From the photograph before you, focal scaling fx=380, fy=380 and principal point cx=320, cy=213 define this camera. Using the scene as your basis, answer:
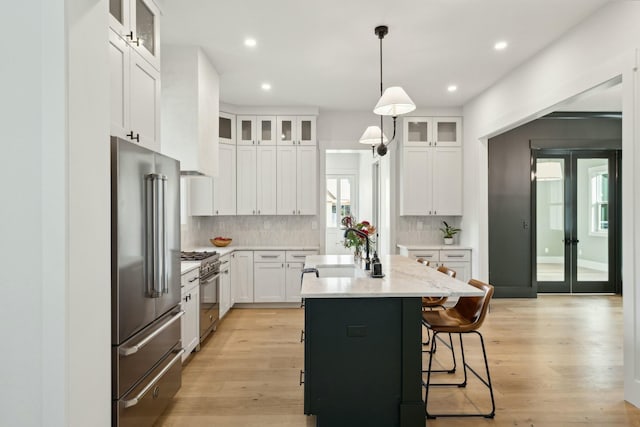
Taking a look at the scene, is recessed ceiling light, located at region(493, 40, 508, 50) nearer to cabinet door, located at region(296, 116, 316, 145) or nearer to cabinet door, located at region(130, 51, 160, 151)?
cabinet door, located at region(296, 116, 316, 145)

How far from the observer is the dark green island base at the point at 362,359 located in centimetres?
229

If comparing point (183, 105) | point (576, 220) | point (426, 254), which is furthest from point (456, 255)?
point (183, 105)

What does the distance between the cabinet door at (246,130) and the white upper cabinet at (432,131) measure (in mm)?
2340

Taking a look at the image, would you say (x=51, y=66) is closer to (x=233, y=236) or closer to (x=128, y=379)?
(x=128, y=379)

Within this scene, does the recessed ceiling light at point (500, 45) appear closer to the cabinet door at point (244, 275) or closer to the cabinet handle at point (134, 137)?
the cabinet handle at point (134, 137)

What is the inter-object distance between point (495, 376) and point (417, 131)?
3.89 m

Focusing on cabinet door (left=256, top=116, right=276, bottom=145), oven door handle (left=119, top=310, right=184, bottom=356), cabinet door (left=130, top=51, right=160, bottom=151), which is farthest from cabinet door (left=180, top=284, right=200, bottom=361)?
cabinet door (left=256, top=116, right=276, bottom=145)

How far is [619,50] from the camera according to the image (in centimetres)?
287

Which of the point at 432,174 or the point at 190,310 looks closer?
the point at 190,310

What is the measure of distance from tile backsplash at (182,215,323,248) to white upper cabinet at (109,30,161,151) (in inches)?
128

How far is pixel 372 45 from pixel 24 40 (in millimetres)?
2982

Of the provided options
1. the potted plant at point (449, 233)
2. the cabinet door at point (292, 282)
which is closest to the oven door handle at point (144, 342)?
the cabinet door at point (292, 282)

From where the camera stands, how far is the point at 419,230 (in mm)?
6207

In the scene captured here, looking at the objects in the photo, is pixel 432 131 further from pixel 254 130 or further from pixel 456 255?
pixel 254 130
